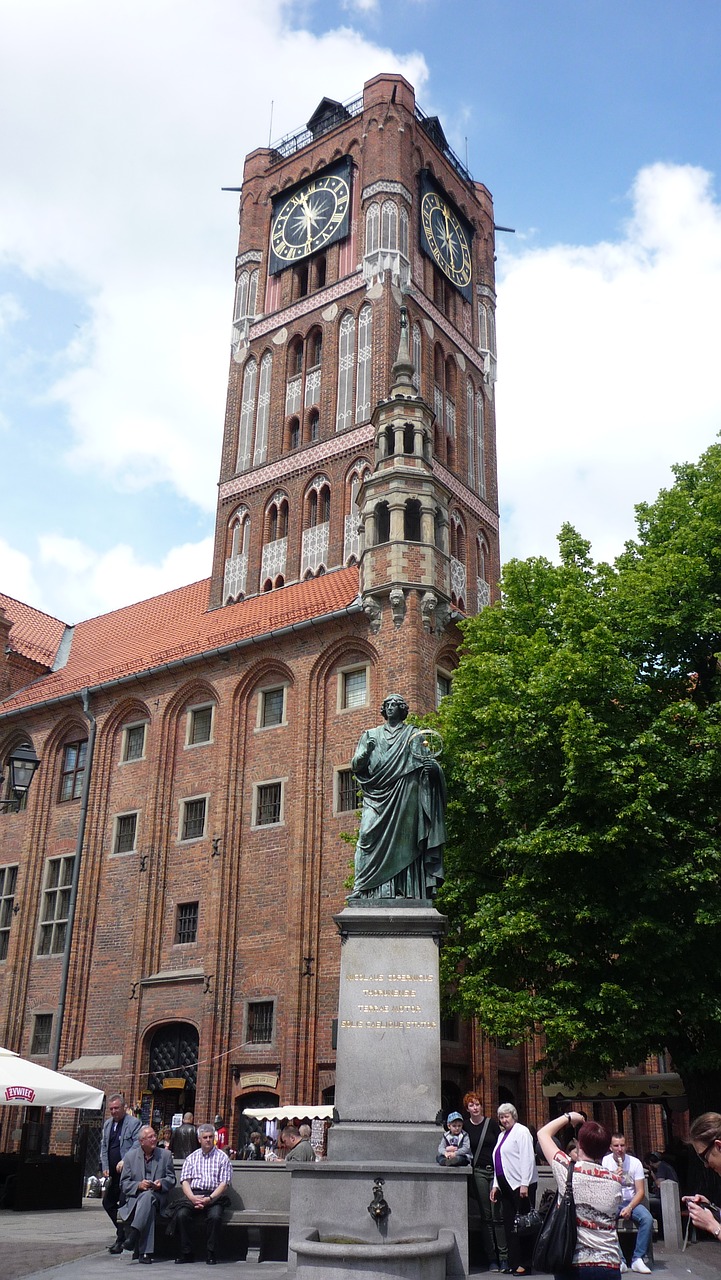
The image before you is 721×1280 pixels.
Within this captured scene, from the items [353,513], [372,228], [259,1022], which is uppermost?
[372,228]

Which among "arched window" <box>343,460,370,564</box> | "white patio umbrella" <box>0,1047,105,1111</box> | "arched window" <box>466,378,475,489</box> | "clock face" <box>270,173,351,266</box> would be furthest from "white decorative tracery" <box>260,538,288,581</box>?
"white patio umbrella" <box>0,1047,105,1111</box>

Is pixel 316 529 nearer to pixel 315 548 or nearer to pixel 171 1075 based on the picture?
pixel 315 548

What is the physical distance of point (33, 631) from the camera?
4288 centimetres

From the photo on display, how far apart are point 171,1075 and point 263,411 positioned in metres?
24.5

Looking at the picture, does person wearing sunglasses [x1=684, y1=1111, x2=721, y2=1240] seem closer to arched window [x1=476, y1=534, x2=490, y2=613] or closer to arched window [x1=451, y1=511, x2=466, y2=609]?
arched window [x1=451, y1=511, x2=466, y2=609]

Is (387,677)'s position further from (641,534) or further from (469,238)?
(469,238)

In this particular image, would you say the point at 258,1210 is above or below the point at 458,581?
below

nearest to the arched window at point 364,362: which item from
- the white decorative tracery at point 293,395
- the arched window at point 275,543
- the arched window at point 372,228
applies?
the arched window at point 372,228

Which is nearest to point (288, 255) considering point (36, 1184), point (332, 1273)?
point (36, 1184)

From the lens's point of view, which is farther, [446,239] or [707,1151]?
[446,239]

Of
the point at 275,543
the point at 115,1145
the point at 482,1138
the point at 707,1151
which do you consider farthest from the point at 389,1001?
the point at 275,543

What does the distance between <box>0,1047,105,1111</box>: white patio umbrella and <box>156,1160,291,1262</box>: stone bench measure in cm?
418

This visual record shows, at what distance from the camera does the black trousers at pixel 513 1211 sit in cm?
1028

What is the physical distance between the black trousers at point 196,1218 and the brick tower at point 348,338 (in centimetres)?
2377
